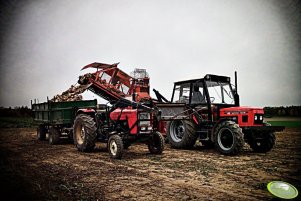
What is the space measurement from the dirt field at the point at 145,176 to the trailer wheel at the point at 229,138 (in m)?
0.26

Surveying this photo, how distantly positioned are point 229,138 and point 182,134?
6.32 ft

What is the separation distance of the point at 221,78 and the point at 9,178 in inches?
258

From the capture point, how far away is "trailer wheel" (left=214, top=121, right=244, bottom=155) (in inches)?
275

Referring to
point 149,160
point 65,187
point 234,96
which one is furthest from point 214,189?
point 234,96

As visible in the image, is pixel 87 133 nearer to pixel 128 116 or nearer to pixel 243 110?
pixel 128 116

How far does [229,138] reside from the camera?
7496mm

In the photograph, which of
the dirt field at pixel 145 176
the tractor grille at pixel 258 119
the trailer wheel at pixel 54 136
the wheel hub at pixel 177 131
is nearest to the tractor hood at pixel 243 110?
the tractor grille at pixel 258 119

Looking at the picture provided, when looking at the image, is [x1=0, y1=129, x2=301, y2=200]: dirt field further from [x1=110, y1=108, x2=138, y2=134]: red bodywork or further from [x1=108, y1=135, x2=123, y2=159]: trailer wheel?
[x1=110, y1=108, x2=138, y2=134]: red bodywork

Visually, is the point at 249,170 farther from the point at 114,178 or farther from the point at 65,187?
the point at 65,187

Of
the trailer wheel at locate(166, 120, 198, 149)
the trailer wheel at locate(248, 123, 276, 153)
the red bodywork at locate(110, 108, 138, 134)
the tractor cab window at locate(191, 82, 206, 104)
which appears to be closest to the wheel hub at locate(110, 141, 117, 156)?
the red bodywork at locate(110, 108, 138, 134)

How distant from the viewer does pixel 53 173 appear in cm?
522

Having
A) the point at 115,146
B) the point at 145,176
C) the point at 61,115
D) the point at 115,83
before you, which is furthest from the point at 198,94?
the point at 61,115

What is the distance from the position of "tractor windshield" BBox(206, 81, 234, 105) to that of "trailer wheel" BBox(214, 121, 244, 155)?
1.14m

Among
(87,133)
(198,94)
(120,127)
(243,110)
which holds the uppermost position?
(198,94)
